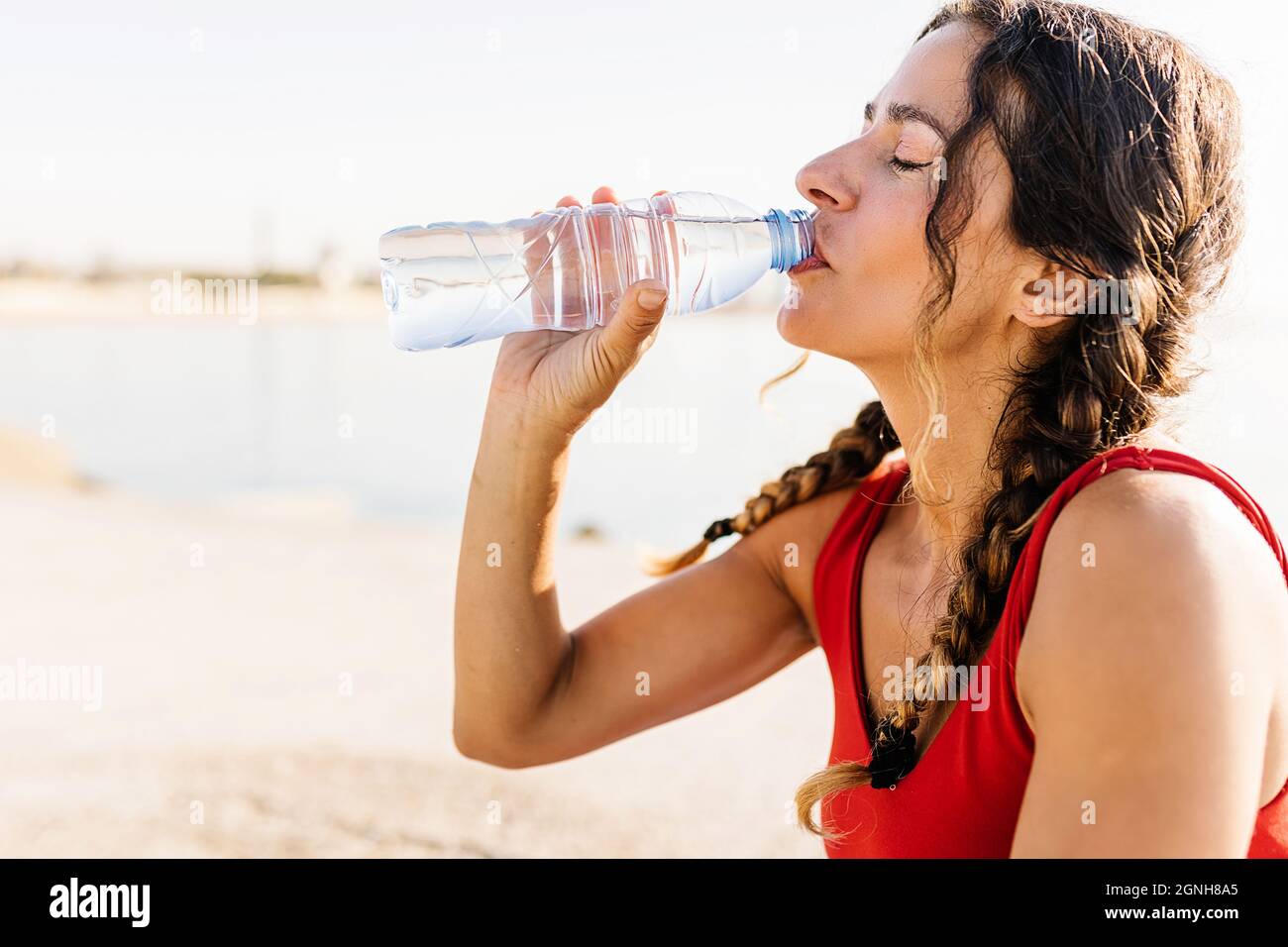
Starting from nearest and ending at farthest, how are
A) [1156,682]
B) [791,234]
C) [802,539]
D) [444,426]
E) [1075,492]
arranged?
1. [1156,682]
2. [1075,492]
3. [791,234]
4. [802,539]
5. [444,426]

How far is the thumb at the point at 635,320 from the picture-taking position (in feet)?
6.41

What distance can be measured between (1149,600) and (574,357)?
1.07 metres

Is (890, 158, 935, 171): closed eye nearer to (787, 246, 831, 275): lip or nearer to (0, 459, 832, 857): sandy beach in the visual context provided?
(787, 246, 831, 275): lip

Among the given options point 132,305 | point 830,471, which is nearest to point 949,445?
point 830,471

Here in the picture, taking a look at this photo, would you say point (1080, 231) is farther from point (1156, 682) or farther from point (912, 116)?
point (1156, 682)

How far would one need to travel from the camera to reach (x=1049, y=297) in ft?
6.29

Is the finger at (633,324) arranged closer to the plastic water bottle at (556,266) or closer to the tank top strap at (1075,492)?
the plastic water bottle at (556,266)

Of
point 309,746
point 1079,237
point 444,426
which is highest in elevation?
point 444,426

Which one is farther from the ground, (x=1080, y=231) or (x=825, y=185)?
(x=825, y=185)

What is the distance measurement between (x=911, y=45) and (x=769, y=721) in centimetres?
387

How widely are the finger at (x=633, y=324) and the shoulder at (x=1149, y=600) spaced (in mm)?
738

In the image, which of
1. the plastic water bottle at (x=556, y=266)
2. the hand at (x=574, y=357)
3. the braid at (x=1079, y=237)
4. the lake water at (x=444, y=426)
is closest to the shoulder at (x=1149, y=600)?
the braid at (x=1079, y=237)

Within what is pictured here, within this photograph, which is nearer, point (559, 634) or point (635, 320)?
point (635, 320)
